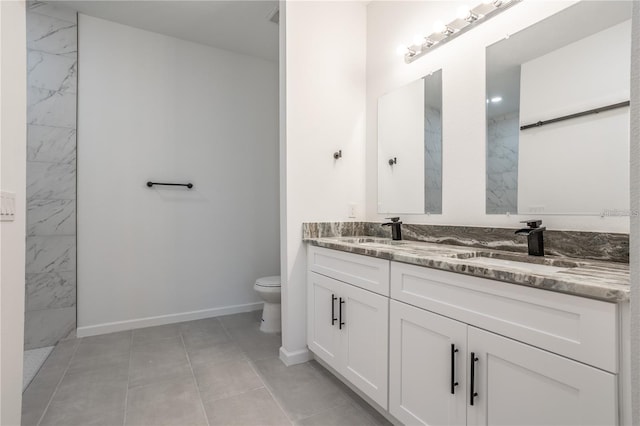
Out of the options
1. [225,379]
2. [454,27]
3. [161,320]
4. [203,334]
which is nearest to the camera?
[454,27]

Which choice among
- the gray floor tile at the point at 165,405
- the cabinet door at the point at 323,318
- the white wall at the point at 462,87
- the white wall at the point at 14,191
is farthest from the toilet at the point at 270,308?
the white wall at the point at 14,191

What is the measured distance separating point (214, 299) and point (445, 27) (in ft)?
9.13

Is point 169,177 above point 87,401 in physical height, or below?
above

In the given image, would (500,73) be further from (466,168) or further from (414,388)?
(414,388)

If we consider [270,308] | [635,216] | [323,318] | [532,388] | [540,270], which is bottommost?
[270,308]

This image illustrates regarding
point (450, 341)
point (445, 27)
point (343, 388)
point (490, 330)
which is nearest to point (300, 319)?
point (343, 388)

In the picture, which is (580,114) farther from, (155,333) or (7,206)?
(155,333)

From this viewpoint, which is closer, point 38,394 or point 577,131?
point 577,131

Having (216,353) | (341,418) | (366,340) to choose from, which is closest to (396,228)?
(366,340)

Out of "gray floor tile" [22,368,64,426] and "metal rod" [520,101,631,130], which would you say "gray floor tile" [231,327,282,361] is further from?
"metal rod" [520,101,631,130]

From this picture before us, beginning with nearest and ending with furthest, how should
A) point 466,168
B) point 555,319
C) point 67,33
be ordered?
point 555,319
point 466,168
point 67,33

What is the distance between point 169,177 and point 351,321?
6.84 feet

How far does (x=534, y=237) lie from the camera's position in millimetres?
1344

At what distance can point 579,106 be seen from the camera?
1.30 m
